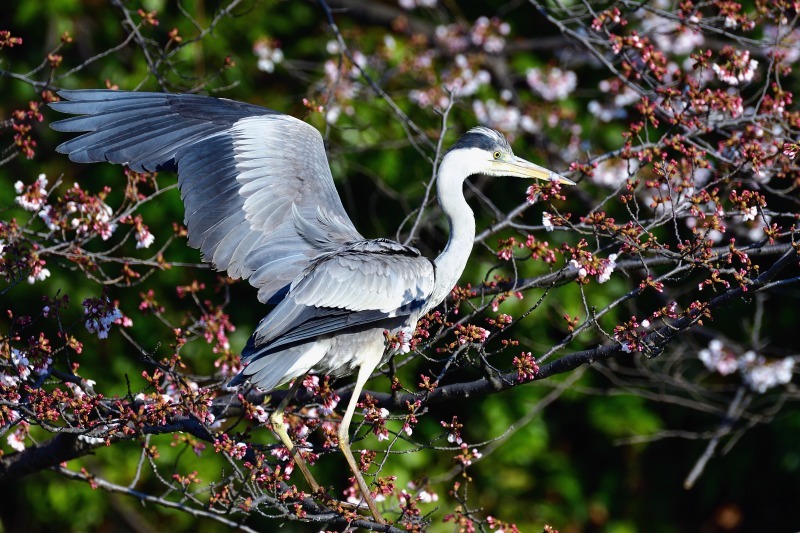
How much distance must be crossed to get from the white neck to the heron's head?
0.01 metres

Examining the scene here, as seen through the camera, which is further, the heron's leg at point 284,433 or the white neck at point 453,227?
the white neck at point 453,227

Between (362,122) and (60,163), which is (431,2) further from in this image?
(60,163)

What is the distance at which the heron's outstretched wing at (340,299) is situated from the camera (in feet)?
11.3

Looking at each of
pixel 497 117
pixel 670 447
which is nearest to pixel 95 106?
pixel 497 117

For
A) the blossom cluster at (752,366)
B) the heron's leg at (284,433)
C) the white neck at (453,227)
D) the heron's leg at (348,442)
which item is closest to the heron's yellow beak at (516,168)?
the white neck at (453,227)

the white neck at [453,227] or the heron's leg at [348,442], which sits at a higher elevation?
the white neck at [453,227]

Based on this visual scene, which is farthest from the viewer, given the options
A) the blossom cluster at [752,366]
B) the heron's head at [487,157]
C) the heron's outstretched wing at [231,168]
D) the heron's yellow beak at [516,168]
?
the blossom cluster at [752,366]

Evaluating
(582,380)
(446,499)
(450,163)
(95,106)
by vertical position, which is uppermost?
(95,106)

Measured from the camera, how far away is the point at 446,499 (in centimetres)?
Answer: 649

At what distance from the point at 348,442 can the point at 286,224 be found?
91 centimetres

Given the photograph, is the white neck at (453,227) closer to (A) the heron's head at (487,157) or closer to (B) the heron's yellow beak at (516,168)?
(A) the heron's head at (487,157)

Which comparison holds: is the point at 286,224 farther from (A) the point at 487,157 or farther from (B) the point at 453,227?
(A) the point at 487,157

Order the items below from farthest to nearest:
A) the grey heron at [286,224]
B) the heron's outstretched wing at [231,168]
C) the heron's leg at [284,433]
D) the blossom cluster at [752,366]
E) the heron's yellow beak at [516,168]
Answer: the blossom cluster at [752,366], the heron's yellow beak at [516,168], the heron's outstretched wing at [231,168], the grey heron at [286,224], the heron's leg at [284,433]

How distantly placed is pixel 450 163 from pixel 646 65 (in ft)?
4.03
